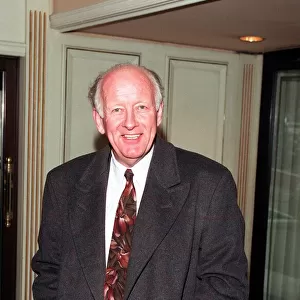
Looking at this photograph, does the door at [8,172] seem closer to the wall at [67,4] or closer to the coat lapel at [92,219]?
the wall at [67,4]

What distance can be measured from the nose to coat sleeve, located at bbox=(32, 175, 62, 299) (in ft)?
1.52

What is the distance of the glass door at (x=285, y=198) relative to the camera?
3779 millimetres

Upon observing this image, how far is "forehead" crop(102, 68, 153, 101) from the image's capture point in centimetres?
186

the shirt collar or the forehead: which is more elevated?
the forehead

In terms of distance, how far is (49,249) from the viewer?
205 centimetres

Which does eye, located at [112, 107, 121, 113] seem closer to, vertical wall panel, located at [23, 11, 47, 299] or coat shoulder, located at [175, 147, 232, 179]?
coat shoulder, located at [175, 147, 232, 179]

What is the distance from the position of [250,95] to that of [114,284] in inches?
98.0

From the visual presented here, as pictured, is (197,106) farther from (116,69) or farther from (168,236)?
(168,236)

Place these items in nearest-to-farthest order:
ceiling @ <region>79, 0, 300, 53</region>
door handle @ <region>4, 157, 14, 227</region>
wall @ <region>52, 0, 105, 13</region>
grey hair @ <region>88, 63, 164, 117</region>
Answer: grey hair @ <region>88, 63, 164, 117</region>
ceiling @ <region>79, 0, 300, 53</region>
wall @ <region>52, 0, 105, 13</region>
door handle @ <region>4, 157, 14, 227</region>

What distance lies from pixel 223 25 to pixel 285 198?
1.57 m

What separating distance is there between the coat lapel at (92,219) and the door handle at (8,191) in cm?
143

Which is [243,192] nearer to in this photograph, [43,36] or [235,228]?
[43,36]

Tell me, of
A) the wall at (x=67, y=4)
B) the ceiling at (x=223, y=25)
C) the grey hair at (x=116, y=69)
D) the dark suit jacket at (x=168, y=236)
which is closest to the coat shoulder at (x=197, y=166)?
the dark suit jacket at (x=168, y=236)

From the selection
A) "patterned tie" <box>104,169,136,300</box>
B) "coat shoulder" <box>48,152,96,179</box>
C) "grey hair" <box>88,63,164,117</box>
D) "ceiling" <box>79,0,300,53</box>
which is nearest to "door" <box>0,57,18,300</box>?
"ceiling" <box>79,0,300,53</box>
